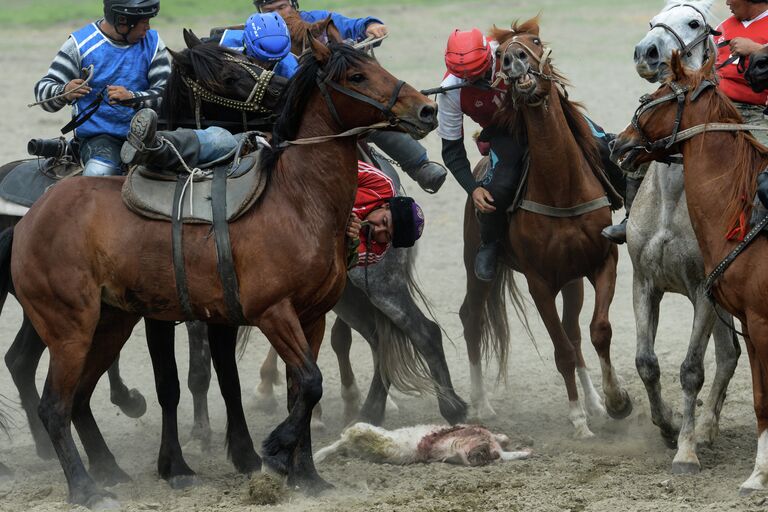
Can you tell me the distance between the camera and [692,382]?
262 inches

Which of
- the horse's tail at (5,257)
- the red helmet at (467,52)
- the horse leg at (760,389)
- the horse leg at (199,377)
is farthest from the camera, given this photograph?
the horse leg at (199,377)

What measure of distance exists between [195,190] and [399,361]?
6.47ft

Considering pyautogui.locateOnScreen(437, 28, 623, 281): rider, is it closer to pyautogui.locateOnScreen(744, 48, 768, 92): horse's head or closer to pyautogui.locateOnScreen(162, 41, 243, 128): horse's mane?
pyautogui.locateOnScreen(162, 41, 243, 128): horse's mane

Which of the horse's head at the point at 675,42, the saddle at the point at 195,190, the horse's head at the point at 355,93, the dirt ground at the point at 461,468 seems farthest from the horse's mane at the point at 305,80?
the dirt ground at the point at 461,468

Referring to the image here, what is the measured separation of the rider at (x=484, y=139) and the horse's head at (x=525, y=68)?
24cm

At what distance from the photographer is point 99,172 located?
23.7 feet

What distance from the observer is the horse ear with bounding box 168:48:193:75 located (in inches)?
268

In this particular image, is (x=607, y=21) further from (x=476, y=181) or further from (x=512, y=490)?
(x=512, y=490)

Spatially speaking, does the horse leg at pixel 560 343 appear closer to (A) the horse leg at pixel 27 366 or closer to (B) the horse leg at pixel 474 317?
(B) the horse leg at pixel 474 317

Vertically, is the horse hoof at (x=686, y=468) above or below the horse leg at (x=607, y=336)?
below

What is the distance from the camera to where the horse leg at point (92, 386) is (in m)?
6.68

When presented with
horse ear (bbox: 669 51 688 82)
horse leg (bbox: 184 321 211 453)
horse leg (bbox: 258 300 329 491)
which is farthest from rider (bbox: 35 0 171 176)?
horse ear (bbox: 669 51 688 82)

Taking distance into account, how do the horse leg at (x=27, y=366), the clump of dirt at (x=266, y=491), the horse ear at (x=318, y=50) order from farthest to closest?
the horse leg at (x=27, y=366)
the clump of dirt at (x=266, y=491)
the horse ear at (x=318, y=50)

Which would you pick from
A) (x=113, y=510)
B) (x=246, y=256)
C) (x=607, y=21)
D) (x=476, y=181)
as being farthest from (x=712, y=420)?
(x=607, y=21)
